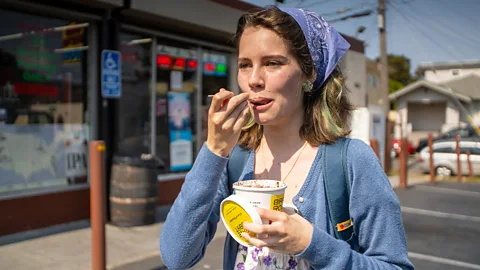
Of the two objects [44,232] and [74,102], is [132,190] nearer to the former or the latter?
[44,232]

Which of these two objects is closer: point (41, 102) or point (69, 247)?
point (69, 247)

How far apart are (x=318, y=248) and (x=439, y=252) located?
5565mm

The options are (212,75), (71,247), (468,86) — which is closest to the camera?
(71,247)

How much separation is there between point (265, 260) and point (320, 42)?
2.57 feet

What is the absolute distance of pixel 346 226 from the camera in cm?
148

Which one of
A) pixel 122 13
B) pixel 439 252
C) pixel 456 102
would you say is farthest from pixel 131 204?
pixel 456 102

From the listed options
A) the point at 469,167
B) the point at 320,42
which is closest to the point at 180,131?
the point at 320,42

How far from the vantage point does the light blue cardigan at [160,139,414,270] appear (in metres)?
1.44

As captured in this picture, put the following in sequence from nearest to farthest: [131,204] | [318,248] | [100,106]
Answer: [318,248] → [131,204] → [100,106]

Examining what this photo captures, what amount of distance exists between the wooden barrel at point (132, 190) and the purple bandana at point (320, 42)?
5.39 meters

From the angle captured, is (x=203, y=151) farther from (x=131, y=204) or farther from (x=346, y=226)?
(x=131, y=204)

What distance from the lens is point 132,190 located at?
6.68 metres

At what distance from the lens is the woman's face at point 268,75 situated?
1524mm

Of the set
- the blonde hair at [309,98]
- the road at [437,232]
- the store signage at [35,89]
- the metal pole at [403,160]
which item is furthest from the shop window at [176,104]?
the blonde hair at [309,98]
